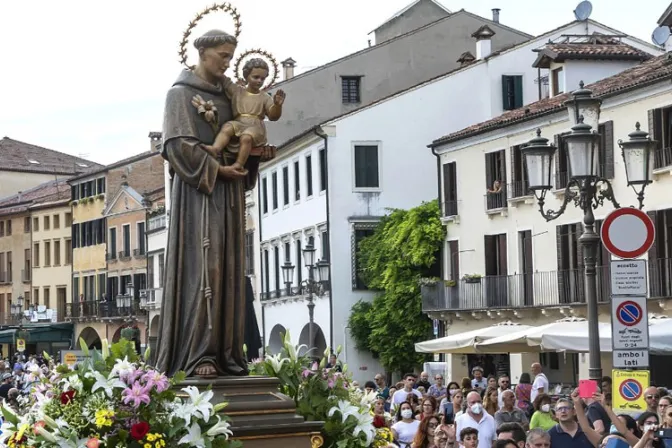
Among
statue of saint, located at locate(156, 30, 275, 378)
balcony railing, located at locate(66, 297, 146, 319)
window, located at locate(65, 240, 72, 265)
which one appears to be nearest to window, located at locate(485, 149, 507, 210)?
statue of saint, located at locate(156, 30, 275, 378)

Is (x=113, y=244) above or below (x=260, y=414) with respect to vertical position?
above

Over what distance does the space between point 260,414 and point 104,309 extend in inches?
3180

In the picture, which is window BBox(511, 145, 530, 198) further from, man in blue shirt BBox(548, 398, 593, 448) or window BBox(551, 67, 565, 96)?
man in blue shirt BBox(548, 398, 593, 448)

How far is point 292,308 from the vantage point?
60406 mm

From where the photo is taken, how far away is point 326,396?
32.9ft

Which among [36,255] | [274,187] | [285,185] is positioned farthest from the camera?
[36,255]

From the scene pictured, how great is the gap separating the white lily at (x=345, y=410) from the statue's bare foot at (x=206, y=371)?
76 cm

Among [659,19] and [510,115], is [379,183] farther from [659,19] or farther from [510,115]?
[659,19]

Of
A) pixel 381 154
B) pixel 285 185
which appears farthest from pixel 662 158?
pixel 285 185

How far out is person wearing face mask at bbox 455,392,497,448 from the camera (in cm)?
1730

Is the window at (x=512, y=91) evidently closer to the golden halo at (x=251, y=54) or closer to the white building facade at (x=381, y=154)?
the white building facade at (x=381, y=154)

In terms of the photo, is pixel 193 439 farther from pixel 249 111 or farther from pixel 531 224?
pixel 531 224

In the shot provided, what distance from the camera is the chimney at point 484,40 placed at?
55.0m

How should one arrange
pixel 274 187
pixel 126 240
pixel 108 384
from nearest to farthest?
pixel 108 384 < pixel 274 187 < pixel 126 240
